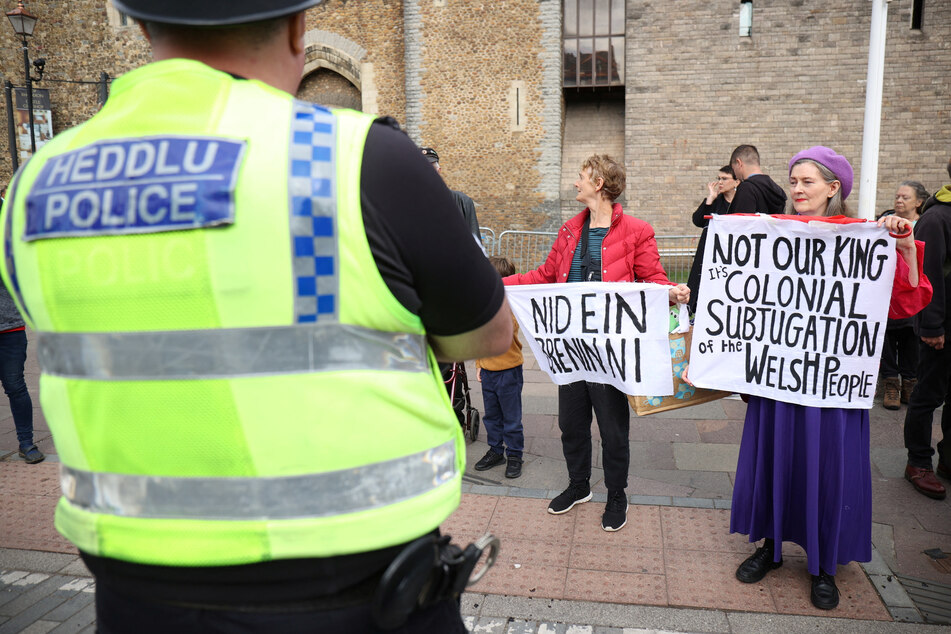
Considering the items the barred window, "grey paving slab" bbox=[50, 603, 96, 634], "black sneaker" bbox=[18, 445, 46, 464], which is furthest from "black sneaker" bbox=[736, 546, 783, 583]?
the barred window

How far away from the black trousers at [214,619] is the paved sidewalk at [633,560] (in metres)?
2.25

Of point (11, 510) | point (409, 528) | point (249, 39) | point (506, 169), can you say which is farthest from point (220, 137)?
point (506, 169)

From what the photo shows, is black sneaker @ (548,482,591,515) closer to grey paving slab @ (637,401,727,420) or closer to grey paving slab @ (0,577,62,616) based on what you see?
grey paving slab @ (637,401,727,420)

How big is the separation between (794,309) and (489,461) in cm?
245

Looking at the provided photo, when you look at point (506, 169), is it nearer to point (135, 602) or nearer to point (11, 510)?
point (11, 510)

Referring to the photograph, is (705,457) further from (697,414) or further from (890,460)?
(890,460)

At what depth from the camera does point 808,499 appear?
3.43m

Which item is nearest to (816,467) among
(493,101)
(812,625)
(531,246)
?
(812,625)

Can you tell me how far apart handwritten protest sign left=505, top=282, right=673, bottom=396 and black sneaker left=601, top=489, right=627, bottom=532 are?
2.32 ft

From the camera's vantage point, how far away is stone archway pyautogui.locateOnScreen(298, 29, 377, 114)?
21.3 metres

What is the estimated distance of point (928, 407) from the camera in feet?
15.7

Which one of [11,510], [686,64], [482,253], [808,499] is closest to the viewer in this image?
[482,253]

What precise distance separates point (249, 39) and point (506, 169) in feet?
64.1

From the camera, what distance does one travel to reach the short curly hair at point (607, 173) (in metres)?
4.27
